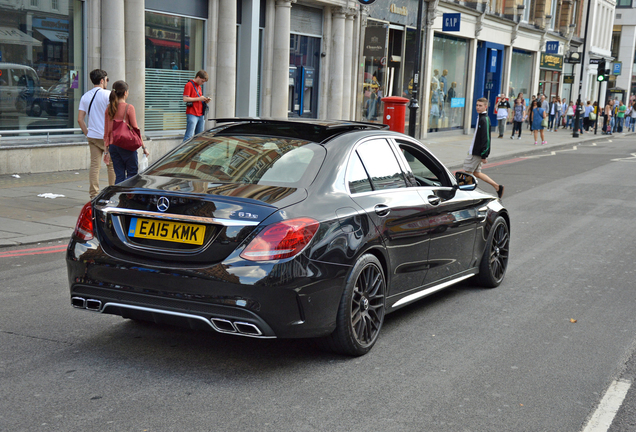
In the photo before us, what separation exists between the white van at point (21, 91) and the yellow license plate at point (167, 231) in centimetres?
1070

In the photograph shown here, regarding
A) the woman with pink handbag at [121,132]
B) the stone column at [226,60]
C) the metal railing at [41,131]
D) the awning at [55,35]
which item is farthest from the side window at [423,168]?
the stone column at [226,60]

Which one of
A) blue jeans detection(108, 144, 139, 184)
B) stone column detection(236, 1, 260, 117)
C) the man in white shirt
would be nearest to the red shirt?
stone column detection(236, 1, 260, 117)

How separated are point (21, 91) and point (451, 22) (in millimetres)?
19101

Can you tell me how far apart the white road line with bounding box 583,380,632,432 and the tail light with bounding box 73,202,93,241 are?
309cm

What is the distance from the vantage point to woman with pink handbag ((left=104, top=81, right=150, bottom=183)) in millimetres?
10055

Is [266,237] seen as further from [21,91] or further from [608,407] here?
[21,91]

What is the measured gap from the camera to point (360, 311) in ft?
16.4

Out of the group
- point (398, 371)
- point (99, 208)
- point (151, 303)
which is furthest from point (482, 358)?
point (99, 208)

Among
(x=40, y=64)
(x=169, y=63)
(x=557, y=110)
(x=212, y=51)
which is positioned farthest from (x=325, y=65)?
(x=557, y=110)

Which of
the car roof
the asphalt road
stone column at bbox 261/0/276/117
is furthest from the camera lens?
stone column at bbox 261/0/276/117

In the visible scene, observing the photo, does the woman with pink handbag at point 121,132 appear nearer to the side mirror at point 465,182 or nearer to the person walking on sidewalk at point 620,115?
the side mirror at point 465,182

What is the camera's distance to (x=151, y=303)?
450 cm

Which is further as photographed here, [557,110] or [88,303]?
[557,110]

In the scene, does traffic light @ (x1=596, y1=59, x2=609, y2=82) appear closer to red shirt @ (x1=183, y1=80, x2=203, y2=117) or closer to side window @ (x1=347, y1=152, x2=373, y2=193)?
red shirt @ (x1=183, y1=80, x2=203, y2=117)
